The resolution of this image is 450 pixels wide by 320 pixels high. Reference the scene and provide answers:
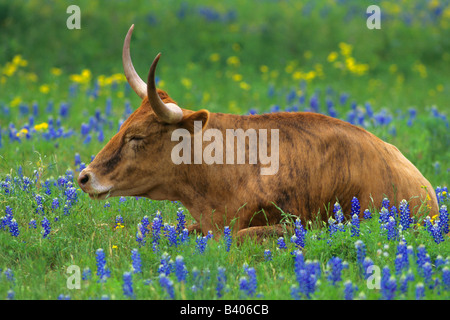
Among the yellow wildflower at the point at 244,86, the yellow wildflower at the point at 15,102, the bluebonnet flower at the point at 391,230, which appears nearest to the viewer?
the bluebonnet flower at the point at 391,230

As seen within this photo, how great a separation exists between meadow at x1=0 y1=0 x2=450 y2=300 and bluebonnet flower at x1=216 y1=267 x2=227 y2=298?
0.01 meters

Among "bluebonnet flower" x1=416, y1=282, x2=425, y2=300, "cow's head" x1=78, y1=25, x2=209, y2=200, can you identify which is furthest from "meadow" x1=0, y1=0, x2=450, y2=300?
"cow's head" x1=78, y1=25, x2=209, y2=200

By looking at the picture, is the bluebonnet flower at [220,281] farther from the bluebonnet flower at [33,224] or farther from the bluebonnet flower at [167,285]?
the bluebonnet flower at [33,224]

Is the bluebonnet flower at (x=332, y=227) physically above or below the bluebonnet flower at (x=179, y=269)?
above

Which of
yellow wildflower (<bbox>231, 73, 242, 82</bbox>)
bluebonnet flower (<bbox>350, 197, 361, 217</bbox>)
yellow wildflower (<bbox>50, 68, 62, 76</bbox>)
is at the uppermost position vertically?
yellow wildflower (<bbox>50, 68, 62, 76</bbox>)

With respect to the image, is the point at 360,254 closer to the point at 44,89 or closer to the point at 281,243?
the point at 281,243

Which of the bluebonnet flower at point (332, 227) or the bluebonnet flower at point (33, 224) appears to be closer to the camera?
the bluebonnet flower at point (332, 227)

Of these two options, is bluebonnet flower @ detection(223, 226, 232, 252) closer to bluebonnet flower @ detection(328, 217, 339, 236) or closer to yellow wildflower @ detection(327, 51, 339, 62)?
bluebonnet flower @ detection(328, 217, 339, 236)

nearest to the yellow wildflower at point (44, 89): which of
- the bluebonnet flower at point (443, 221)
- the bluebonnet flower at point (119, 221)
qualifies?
the bluebonnet flower at point (119, 221)

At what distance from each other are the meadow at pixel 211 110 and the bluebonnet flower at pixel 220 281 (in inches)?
0.4

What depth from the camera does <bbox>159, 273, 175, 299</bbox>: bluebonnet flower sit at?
444cm
